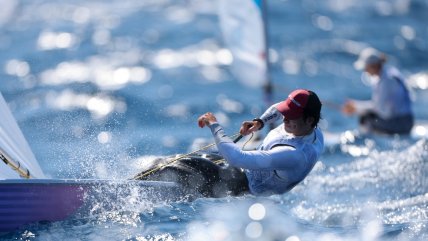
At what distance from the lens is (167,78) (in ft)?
45.4

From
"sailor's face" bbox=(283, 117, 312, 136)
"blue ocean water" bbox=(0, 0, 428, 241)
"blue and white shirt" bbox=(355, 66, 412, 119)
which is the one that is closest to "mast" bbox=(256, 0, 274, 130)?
"blue ocean water" bbox=(0, 0, 428, 241)

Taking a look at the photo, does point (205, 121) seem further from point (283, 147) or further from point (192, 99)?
point (192, 99)

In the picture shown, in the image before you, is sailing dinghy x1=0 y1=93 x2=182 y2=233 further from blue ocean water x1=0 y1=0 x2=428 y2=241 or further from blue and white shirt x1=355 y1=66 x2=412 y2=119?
blue and white shirt x1=355 y1=66 x2=412 y2=119

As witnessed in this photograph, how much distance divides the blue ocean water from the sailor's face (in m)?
0.70

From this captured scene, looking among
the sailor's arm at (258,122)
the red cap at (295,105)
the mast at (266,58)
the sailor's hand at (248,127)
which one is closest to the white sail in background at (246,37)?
the mast at (266,58)

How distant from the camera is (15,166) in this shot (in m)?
5.70

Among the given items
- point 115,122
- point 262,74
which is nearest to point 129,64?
point 115,122

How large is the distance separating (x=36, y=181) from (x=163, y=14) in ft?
40.7

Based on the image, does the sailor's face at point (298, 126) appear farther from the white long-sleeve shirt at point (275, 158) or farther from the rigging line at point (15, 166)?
the rigging line at point (15, 166)

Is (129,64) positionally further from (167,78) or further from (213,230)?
(213,230)

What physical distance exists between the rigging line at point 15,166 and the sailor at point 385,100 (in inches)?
212

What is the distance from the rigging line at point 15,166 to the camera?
5590 millimetres

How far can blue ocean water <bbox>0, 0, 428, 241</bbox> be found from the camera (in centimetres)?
590

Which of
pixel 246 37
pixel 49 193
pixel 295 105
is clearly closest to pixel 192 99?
pixel 246 37
